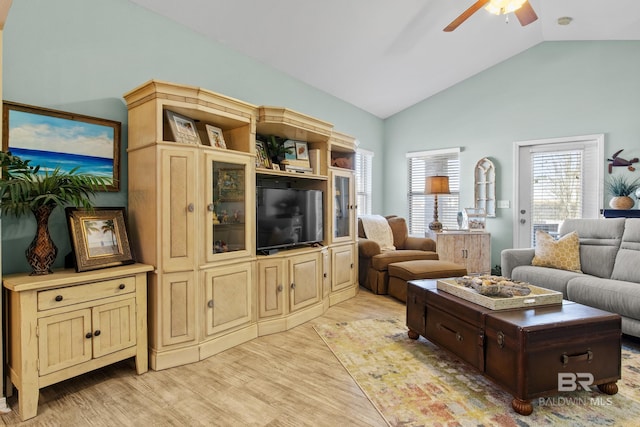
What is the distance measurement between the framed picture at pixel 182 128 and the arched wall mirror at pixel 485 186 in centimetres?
434

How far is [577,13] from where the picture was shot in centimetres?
395

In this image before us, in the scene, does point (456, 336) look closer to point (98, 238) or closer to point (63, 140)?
point (98, 238)

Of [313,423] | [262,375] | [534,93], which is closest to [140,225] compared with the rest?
[262,375]

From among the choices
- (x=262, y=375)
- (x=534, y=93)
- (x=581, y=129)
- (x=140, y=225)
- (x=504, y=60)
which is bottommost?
(x=262, y=375)

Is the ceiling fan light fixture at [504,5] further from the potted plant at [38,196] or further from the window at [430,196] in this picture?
the potted plant at [38,196]

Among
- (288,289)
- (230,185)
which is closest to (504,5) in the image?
(230,185)

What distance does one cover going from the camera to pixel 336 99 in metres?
5.10

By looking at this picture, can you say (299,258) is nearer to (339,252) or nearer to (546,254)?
(339,252)

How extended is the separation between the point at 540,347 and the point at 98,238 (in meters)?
2.72

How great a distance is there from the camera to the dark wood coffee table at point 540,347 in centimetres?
182

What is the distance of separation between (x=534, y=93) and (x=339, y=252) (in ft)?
12.0

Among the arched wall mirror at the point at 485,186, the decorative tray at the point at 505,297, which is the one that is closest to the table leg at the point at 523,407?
the decorative tray at the point at 505,297

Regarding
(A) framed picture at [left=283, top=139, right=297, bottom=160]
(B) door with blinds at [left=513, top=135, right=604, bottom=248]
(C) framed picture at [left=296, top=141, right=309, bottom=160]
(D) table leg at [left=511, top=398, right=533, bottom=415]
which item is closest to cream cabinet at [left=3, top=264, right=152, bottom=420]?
(A) framed picture at [left=283, top=139, right=297, bottom=160]

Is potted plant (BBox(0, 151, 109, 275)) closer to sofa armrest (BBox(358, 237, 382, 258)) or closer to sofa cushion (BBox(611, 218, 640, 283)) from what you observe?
sofa armrest (BBox(358, 237, 382, 258))
